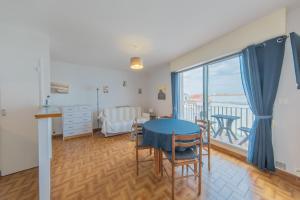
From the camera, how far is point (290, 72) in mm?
1984

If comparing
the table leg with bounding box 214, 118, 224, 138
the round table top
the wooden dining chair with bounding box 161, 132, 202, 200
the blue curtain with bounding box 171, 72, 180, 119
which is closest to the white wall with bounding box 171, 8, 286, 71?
the blue curtain with bounding box 171, 72, 180, 119

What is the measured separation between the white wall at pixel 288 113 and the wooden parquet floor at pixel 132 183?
0.39 metres

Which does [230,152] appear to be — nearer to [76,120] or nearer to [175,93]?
[175,93]

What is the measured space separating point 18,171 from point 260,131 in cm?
417

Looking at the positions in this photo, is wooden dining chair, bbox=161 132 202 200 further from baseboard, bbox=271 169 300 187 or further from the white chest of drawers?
the white chest of drawers

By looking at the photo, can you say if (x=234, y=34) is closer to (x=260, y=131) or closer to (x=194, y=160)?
(x=260, y=131)

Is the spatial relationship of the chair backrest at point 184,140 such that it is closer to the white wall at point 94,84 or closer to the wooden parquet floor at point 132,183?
the wooden parquet floor at point 132,183

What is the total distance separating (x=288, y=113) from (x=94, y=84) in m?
5.26

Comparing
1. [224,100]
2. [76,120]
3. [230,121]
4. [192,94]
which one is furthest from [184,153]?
[76,120]

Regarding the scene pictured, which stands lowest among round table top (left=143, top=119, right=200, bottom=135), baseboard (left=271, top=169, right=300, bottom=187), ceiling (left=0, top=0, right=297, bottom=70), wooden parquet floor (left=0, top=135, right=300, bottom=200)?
wooden parquet floor (left=0, top=135, right=300, bottom=200)

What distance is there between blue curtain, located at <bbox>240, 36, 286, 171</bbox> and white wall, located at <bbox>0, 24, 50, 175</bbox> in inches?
149

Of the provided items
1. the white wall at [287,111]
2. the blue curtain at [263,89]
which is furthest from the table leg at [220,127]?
the white wall at [287,111]

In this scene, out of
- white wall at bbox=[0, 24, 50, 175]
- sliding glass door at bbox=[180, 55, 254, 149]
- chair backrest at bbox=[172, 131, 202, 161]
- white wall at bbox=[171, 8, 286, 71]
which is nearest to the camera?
chair backrest at bbox=[172, 131, 202, 161]

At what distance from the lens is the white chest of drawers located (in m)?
4.03
